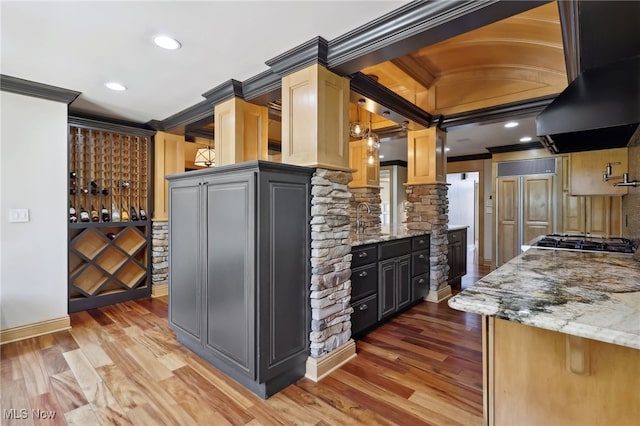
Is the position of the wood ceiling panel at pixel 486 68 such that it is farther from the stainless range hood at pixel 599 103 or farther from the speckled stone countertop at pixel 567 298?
the speckled stone countertop at pixel 567 298

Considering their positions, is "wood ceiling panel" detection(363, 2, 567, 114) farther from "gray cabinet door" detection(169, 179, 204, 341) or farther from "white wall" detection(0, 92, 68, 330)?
"white wall" detection(0, 92, 68, 330)

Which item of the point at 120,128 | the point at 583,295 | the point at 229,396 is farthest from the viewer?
the point at 120,128

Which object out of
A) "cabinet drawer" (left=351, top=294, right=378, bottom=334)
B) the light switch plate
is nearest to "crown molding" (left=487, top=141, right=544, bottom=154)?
"cabinet drawer" (left=351, top=294, right=378, bottom=334)

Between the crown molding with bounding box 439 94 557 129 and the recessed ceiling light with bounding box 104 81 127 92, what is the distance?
3.64m

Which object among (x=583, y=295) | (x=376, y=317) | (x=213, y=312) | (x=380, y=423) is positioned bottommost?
(x=380, y=423)

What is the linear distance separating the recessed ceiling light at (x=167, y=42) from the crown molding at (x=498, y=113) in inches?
123

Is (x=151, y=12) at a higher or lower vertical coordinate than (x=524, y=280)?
higher

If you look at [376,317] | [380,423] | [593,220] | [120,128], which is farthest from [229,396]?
[593,220]

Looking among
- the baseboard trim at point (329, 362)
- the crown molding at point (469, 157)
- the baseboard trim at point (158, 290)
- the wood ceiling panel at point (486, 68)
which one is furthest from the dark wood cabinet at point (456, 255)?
the baseboard trim at point (158, 290)

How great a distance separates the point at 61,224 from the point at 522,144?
7053mm

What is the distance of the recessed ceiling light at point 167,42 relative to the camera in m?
2.19

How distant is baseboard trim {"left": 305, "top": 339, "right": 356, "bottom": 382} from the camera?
2240 mm

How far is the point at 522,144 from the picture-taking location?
5.76m

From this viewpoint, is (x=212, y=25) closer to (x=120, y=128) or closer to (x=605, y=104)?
(x=605, y=104)
